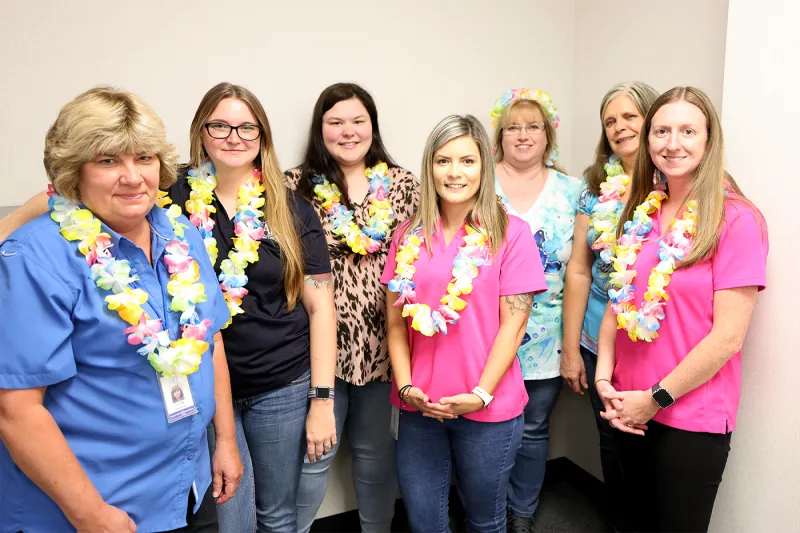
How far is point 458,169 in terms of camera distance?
6.39 ft

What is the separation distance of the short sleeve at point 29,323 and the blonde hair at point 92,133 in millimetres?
199

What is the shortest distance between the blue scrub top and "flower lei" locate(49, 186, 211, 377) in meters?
0.02

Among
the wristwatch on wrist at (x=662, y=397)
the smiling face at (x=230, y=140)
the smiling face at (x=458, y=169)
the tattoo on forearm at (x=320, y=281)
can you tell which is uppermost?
the smiling face at (x=230, y=140)

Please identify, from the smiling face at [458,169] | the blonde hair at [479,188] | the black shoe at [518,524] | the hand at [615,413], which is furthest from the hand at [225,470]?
the black shoe at [518,524]

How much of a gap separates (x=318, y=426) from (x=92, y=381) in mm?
903

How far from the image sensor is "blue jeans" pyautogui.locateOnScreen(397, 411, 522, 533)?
6.36 ft

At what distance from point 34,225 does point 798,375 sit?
220cm

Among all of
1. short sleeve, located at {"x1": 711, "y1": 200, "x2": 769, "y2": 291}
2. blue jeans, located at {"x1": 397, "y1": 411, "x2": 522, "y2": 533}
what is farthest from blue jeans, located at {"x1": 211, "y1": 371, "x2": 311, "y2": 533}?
short sleeve, located at {"x1": 711, "y1": 200, "x2": 769, "y2": 291}

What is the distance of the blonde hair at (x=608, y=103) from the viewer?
91.0 inches

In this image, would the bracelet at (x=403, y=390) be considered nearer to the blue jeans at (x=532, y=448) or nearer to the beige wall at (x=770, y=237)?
the blue jeans at (x=532, y=448)

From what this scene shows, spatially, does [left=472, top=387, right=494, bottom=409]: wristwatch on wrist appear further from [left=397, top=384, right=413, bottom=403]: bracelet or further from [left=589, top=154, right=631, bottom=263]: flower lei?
[left=589, top=154, right=631, bottom=263]: flower lei

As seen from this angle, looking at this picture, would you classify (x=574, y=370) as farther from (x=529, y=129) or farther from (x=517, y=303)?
(x=529, y=129)

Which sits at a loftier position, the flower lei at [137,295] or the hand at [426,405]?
the flower lei at [137,295]

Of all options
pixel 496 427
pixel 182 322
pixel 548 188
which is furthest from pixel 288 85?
pixel 496 427
